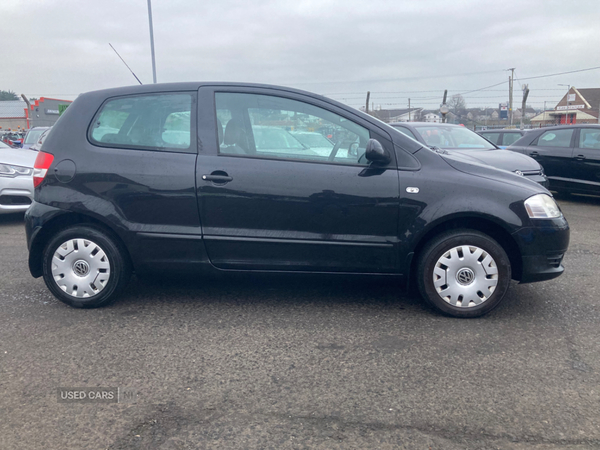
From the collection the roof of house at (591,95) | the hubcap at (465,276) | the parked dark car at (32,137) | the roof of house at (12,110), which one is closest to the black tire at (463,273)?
the hubcap at (465,276)

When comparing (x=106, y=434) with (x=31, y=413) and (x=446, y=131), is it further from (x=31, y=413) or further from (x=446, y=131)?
(x=446, y=131)

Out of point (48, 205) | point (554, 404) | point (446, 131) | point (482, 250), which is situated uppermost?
point (446, 131)

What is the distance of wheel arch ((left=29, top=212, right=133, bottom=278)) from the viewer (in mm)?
4016

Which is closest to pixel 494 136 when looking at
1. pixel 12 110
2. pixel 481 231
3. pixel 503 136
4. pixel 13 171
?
pixel 503 136

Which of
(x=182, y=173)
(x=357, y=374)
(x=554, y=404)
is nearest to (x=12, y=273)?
(x=182, y=173)

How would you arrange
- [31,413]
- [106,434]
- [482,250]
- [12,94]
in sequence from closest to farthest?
1. [106,434]
2. [31,413]
3. [482,250]
4. [12,94]

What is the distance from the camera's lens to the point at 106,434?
2.46 m

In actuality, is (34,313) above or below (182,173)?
below

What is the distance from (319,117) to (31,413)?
267 cm

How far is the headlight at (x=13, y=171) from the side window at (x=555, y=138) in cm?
922

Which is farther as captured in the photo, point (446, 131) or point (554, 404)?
point (446, 131)

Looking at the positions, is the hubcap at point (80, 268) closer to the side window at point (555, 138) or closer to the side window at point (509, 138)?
the side window at point (555, 138)

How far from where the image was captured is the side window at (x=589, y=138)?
9547mm

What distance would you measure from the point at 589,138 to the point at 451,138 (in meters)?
3.02
